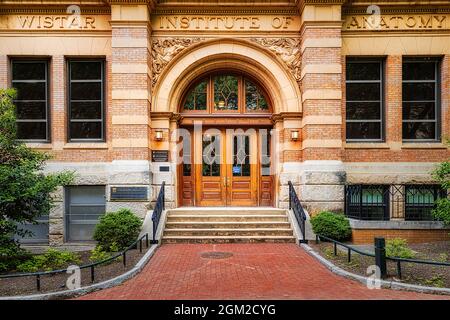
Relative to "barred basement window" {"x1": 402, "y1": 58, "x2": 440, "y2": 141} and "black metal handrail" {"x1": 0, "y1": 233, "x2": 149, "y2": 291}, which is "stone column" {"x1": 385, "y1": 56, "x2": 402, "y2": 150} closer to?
"barred basement window" {"x1": 402, "y1": 58, "x2": 440, "y2": 141}

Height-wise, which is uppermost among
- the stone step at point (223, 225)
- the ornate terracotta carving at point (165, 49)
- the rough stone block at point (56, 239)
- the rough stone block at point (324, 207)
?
the ornate terracotta carving at point (165, 49)

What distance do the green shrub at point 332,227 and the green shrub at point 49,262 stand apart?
630 centimetres

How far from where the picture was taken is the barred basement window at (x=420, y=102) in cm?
1318

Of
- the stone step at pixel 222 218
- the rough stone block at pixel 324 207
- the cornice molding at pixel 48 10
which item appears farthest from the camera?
the cornice molding at pixel 48 10

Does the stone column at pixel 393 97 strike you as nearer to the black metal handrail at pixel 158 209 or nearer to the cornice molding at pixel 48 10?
the black metal handrail at pixel 158 209

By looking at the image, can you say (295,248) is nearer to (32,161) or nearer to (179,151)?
(179,151)

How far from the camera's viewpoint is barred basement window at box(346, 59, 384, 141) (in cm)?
1316

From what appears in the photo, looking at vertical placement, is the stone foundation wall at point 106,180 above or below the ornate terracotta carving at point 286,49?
below

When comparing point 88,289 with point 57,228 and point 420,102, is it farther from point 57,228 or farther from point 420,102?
point 420,102

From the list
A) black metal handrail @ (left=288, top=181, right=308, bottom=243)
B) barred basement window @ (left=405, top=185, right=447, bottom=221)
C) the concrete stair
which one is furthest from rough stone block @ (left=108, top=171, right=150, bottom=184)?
barred basement window @ (left=405, top=185, right=447, bottom=221)

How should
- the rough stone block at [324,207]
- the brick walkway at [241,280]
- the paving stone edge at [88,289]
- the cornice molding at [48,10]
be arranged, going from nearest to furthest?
the paving stone edge at [88,289] < the brick walkway at [241,280] < the rough stone block at [324,207] < the cornice molding at [48,10]

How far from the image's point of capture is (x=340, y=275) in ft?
25.1

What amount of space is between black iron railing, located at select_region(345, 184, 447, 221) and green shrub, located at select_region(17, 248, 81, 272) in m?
8.67

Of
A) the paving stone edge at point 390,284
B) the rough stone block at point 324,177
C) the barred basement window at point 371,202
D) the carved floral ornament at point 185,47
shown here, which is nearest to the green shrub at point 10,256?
the carved floral ornament at point 185,47
